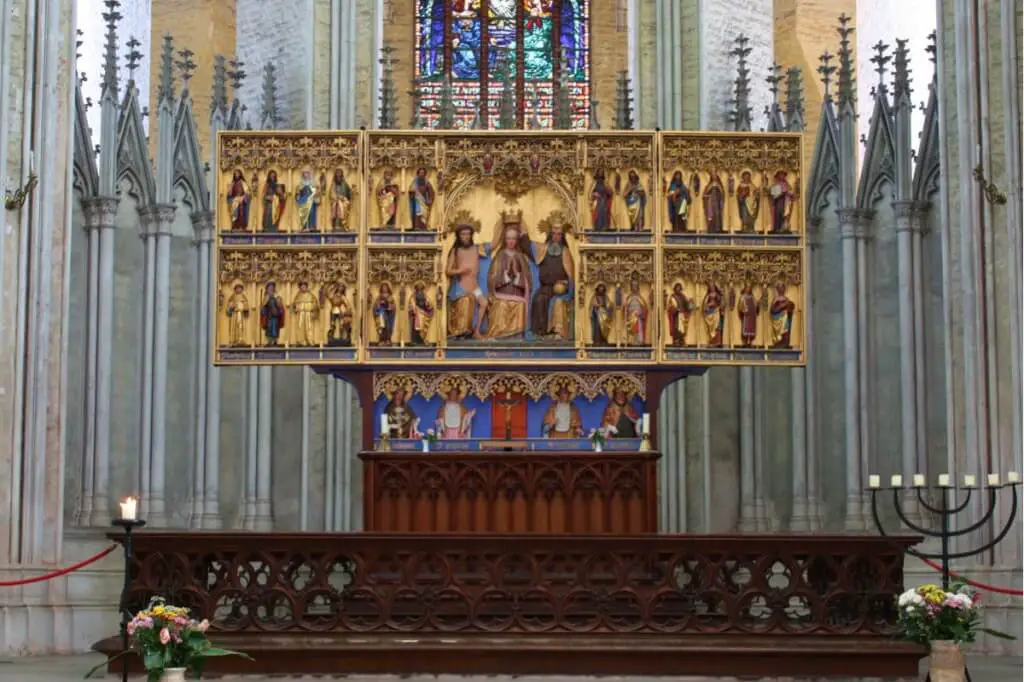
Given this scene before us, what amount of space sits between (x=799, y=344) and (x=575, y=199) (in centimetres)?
289

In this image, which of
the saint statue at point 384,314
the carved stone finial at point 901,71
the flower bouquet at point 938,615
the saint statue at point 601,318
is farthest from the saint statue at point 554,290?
the flower bouquet at point 938,615

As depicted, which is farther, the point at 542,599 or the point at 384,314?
the point at 384,314

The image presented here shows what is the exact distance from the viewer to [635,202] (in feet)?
60.6

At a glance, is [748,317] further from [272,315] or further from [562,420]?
[272,315]

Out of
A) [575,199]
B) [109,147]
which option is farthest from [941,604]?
[109,147]

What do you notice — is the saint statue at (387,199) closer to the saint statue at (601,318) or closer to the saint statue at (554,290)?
the saint statue at (554,290)

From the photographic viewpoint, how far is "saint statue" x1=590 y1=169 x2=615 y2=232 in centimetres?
1848

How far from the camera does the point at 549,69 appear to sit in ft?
85.4

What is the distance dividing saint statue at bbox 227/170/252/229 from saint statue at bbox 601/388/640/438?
4.40 meters

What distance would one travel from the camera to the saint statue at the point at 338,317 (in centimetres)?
1825

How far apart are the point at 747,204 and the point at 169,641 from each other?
8624mm

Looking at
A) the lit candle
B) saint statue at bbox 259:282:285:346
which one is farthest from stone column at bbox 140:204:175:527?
the lit candle

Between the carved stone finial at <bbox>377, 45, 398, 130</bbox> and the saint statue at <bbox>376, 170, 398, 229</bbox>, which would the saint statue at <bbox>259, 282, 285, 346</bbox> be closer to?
the saint statue at <bbox>376, 170, 398, 229</bbox>

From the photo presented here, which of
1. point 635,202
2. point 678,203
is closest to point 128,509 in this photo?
point 635,202
